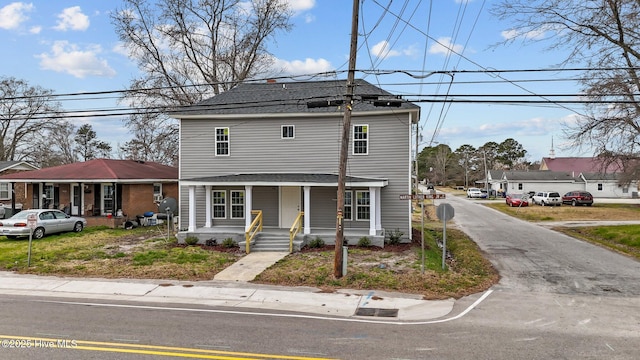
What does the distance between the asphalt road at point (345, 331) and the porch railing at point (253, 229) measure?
747 centimetres

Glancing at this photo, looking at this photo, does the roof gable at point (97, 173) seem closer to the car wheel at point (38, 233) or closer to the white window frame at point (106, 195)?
the white window frame at point (106, 195)

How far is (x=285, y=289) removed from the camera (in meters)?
11.7

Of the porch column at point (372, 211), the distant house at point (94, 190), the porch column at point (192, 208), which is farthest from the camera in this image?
the distant house at point (94, 190)

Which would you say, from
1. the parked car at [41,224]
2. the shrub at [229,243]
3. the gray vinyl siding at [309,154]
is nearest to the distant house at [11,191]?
the parked car at [41,224]

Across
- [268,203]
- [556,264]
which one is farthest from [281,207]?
[556,264]

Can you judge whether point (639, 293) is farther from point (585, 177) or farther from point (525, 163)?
point (525, 163)

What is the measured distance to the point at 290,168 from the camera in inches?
810

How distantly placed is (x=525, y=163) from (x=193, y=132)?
106 meters

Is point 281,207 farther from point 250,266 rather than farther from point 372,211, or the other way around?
point 250,266

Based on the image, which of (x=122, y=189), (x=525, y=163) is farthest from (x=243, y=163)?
(x=525, y=163)

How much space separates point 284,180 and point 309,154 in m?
2.31

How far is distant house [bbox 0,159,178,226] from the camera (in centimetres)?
2505

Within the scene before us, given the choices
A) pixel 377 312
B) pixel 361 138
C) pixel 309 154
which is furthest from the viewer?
pixel 309 154

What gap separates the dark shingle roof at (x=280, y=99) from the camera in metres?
19.9
